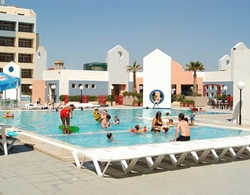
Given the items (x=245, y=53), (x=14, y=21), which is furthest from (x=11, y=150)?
(x=14, y=21)

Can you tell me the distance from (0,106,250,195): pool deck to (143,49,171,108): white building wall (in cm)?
2592

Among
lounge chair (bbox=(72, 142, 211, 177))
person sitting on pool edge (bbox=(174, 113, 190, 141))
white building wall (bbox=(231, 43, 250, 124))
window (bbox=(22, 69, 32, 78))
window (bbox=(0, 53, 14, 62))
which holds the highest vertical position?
window (bbox=(0, 53, 14, 62))

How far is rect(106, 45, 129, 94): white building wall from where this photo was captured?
4312 cm

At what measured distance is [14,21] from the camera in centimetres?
6334

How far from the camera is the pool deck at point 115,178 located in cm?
645

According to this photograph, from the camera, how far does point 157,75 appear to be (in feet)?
117

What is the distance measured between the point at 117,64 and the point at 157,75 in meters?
9.32

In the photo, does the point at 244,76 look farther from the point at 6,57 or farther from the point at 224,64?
the point at 6,57

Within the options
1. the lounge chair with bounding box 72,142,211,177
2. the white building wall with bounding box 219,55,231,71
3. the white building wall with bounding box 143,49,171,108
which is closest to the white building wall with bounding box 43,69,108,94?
the white building wall with bounding box 143,49,171,108

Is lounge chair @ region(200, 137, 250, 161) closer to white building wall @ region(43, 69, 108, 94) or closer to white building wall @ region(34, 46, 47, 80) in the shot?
white building wall @ region(43, 69, 108, 94)

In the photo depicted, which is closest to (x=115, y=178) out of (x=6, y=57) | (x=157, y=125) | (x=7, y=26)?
(x=157, y=125)

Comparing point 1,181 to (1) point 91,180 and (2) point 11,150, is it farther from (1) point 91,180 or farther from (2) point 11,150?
(2) point 11,150

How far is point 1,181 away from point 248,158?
630 cm

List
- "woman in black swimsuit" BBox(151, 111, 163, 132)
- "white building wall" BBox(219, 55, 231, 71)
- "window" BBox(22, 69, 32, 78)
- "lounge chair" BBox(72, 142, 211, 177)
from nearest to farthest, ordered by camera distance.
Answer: "lounge chair" BBox(72, 142, 211, 177) → "woman in black swimsuit" BBox(151, 111, 163, 132) → "white building wall" BBox(219, 55, 231, 71) → "window" BBox(22, 69, 32, 78)
